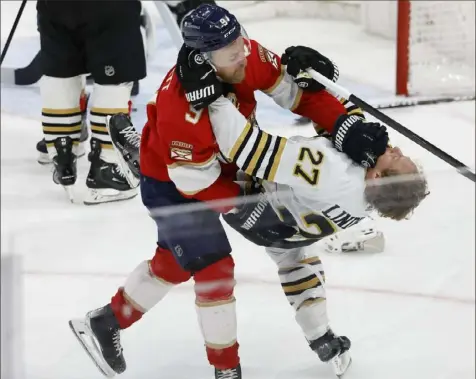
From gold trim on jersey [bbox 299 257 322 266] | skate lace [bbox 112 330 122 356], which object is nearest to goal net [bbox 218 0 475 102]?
gold trim on jersey [bbox 299 257 322 266]

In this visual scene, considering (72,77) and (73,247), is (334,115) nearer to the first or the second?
(73,247)

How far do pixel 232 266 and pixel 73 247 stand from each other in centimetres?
19

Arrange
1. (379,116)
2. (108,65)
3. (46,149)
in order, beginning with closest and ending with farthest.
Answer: (379,116) < (108,65) < (46,149)

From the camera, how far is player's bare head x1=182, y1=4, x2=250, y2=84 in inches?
40.1

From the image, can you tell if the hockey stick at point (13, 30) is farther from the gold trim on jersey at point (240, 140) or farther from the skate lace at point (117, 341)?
the gold trim on jersey at point (240, 140)

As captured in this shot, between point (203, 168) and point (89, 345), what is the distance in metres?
0.33

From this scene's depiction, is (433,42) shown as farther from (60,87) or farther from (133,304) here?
(133,304)

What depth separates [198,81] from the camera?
3.27 ft

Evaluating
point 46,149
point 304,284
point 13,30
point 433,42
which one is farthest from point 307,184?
point 433,42

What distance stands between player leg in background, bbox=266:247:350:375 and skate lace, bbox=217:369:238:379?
0.13 metres

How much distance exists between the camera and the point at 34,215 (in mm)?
1100

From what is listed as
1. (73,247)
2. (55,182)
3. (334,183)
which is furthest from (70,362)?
(55,182)

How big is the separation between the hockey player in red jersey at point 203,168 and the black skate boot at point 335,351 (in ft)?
0.41

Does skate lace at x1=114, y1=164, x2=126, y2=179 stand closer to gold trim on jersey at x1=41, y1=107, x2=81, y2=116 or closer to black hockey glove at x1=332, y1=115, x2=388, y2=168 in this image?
gold trim on jersey at x1=41, y1=107, x2=81, y2=116
